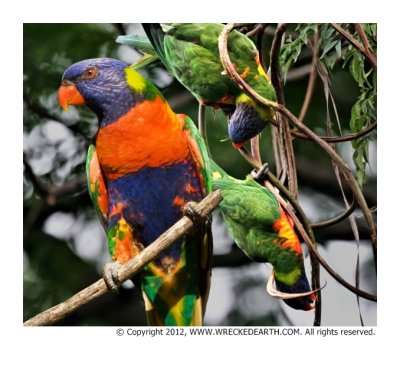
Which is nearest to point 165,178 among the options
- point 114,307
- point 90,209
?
point 90,209

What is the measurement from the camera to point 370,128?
3301 mm

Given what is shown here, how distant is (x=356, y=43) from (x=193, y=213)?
42.8 inches

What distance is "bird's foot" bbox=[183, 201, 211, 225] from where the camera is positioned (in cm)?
308

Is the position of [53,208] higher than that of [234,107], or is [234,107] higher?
[234,107]

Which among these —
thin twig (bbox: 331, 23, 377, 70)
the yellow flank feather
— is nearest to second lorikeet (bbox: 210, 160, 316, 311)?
the yellow flank feather

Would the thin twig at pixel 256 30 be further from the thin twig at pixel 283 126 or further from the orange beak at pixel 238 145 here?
the orange beak at pixel 238 145

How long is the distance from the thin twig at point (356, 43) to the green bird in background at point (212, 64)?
39 cm

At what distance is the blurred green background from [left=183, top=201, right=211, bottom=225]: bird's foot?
0.57 ft

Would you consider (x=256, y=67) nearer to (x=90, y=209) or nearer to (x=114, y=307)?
(x=90, y=209)

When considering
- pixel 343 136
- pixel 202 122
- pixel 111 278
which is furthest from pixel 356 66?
pixel 111 278

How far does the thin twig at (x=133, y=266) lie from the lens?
9.85 feet

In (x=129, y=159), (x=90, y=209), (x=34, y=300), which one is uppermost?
(x=129, y=159)

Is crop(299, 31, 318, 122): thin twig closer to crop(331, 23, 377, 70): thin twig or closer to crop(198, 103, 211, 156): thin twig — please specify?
crop(331, 23, 377, 70): thin twig

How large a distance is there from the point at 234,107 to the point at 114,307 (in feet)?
3.56
